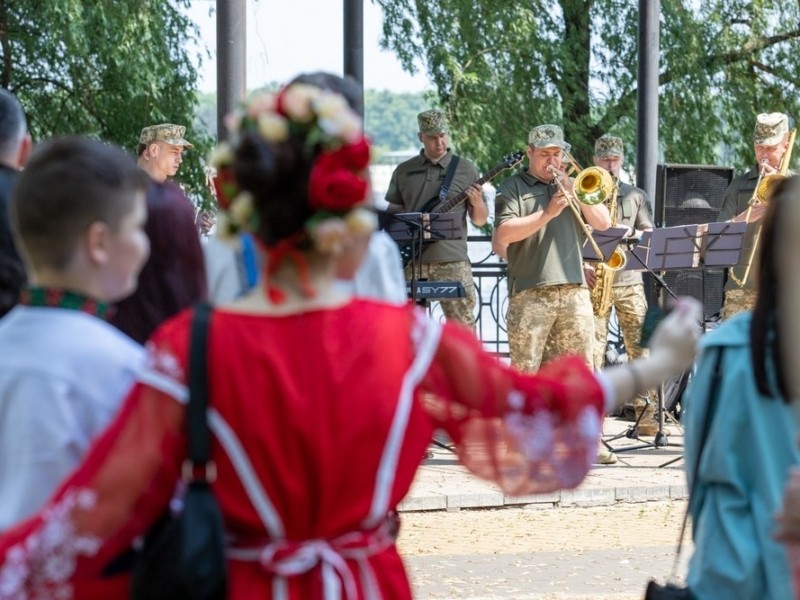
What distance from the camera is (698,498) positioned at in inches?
128

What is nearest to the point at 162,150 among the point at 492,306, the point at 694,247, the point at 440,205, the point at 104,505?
the point at 440,205

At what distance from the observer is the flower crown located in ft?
8.28

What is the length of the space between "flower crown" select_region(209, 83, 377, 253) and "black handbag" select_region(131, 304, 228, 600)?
26cm

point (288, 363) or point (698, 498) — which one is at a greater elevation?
point (288, 363)

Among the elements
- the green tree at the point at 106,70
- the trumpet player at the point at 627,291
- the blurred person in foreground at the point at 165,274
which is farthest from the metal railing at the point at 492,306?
the blurred person in foreground at the point at 165,274

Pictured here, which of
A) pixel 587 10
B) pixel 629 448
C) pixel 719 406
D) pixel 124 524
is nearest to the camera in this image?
pixel 124 524

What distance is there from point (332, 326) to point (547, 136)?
A: 7555 millimetres

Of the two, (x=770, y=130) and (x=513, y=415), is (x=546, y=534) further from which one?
(x=513, y=415)

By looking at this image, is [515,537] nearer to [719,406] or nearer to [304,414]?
[719,406]

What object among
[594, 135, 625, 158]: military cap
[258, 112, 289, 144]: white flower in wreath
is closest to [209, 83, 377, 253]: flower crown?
[258, 112, 289, 144]: white flower in wreath

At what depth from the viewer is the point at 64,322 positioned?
285 centimetres

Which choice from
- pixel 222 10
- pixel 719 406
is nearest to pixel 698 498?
pixel 719 406

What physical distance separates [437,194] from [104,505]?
8.78 m

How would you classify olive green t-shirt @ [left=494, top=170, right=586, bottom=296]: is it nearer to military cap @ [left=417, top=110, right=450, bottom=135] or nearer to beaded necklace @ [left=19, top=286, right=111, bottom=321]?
military cap @ [left=417, top=110, right=450, bottom=135]
